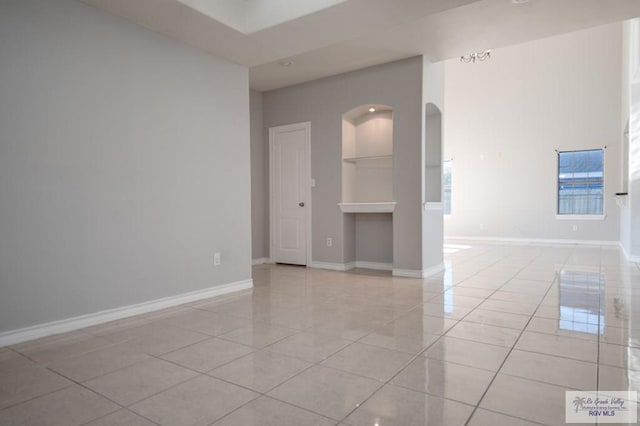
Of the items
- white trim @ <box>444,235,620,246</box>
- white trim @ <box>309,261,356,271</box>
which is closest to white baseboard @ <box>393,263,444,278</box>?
white trim @ <box>309,261,356,271</box>

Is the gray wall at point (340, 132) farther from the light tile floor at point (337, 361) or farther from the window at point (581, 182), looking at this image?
the window at point (581, 182)

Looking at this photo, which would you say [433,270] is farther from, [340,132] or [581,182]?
[581,182]

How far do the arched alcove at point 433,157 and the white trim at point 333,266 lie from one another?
146 centimetres

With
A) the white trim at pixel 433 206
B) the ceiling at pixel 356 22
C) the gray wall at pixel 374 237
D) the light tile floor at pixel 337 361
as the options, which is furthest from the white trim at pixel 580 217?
the ceiling at pixel 356 22

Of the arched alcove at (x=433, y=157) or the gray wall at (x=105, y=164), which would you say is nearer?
the gray wall at (x=105, y=164)

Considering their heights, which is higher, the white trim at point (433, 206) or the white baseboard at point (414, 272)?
the white trim at point (433, 206)

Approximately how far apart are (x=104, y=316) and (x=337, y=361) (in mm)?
1978

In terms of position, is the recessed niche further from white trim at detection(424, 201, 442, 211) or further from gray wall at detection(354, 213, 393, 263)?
white trim at detection(424, 201, 442, 211)

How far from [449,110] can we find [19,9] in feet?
30.4

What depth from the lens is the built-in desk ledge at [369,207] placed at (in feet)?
16.3

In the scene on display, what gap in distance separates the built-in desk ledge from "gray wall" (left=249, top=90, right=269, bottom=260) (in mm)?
1465

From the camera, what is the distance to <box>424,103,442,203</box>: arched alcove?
5504 mm

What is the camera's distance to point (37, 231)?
264 cm

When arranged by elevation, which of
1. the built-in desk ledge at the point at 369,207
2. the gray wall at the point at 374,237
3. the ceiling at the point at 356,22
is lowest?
the gray wall at the point at 374,237
